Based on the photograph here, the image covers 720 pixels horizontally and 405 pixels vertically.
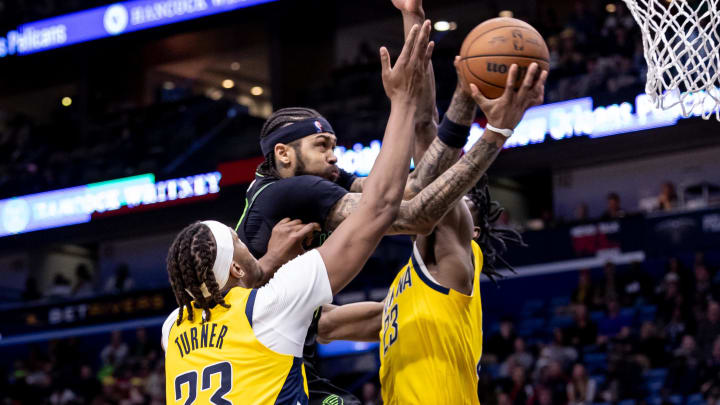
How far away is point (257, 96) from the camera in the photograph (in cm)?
2041

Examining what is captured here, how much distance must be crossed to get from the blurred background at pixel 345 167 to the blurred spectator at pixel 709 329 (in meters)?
0.03

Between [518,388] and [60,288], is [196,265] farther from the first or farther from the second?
[60,288]

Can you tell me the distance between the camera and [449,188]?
3.42 meters

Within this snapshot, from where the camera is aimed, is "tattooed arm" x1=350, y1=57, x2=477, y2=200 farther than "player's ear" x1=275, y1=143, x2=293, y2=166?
No

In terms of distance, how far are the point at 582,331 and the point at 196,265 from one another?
938cm

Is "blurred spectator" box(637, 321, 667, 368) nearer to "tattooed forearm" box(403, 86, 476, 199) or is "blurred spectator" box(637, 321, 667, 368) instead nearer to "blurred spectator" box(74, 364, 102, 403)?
"tattooed forearm" box(403, 86, 476, 199)

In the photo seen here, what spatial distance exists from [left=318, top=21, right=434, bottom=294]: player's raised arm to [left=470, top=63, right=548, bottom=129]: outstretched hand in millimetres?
276

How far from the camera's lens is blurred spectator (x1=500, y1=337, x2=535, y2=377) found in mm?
11570

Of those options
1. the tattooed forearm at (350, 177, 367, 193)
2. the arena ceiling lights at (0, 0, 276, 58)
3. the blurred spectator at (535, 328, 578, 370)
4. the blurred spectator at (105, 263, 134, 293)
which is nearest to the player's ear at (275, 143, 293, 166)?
the tattooed forearm at (350, 177, 367, 193)

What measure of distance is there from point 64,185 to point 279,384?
13.0 metres

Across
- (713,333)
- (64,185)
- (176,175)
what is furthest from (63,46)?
(713,333)

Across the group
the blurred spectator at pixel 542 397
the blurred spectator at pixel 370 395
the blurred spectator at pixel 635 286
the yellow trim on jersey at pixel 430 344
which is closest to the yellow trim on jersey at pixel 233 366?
the yellow trim on jersey at pixel 430 344

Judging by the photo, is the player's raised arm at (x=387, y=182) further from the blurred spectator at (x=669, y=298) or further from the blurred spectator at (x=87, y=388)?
the blurred spectator at (x=87, y=388)

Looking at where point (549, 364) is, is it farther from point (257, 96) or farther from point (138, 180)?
point (257, 96)
